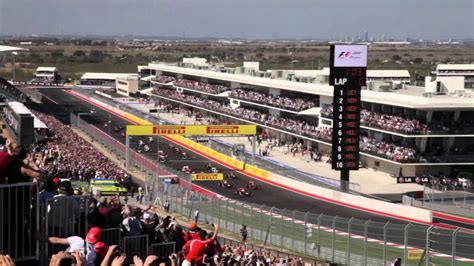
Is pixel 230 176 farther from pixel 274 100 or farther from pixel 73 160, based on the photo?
pixel 274 100

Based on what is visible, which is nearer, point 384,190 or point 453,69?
point 384,190

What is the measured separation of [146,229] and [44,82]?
148 metres

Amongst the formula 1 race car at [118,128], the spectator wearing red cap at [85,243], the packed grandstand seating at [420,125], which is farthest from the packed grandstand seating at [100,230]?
the formula 1 race car at [118,128]

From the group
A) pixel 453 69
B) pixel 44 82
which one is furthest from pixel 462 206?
pixel 44 82

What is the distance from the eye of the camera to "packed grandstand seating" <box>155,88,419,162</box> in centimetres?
5381

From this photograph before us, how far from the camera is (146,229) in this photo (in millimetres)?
13492

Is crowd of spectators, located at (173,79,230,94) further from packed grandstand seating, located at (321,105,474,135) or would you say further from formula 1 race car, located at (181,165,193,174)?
packed grandstand seating, located at (321,105,474,135)

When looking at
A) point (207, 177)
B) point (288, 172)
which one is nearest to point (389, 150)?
point (288, 172)

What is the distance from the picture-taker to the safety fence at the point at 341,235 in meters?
23.6

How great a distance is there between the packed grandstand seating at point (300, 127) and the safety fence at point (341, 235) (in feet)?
68.8

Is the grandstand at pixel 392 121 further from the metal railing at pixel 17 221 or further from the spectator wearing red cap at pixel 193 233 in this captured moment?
the metal railing at pixel 17 221

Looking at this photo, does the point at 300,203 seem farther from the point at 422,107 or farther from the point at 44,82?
the point at 44,82

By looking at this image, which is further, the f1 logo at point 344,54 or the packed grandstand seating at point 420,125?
the packed grandstand seating at point 420,125

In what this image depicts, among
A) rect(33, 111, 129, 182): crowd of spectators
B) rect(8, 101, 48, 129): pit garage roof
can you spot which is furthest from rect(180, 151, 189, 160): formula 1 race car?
rect(8, 101, 48, 129): pit garage roof
